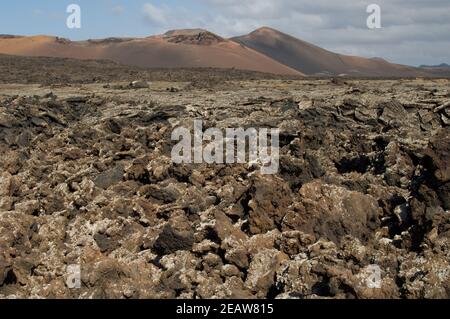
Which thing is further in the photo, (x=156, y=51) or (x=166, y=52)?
(x=156, y=51)

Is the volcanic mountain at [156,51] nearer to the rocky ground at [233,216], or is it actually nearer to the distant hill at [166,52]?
the distant hill at [166,52]

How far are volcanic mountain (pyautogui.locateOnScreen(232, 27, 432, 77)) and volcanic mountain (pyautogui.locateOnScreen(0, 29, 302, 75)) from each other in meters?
15.6

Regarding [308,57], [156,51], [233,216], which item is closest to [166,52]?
[156,51]

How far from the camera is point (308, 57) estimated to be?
268 ft

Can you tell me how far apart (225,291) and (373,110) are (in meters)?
6.89

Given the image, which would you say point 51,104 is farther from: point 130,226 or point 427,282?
point 427,282

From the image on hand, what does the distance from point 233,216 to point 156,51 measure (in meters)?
53.6

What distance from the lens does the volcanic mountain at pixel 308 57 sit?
254 feet

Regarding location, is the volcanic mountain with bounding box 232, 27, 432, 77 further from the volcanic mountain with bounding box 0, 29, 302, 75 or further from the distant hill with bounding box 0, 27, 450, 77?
the volcanic mountain with bounding box 0, 29, 302, 75

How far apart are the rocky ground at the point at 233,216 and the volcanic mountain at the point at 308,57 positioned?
65948 millimetres

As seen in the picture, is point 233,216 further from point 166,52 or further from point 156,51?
point 156,51
